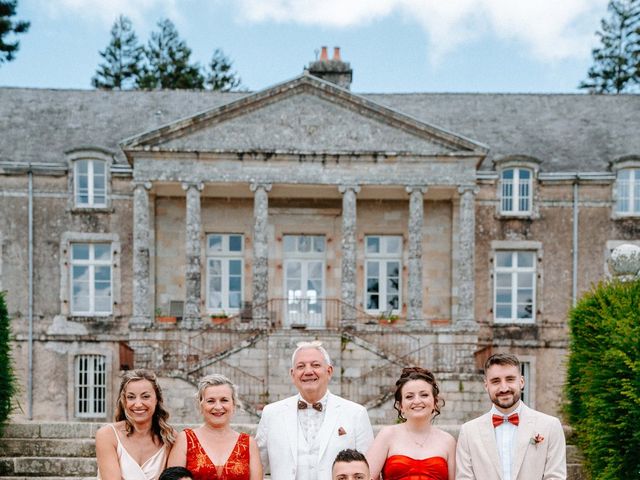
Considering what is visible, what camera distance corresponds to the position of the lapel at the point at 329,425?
6109 mm

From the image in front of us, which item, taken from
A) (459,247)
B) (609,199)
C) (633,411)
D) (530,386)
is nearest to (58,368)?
(459,247)

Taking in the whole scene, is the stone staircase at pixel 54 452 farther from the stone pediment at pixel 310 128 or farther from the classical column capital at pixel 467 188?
the stone pediment at pixel 310 128

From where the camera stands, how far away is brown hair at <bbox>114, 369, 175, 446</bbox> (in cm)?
595

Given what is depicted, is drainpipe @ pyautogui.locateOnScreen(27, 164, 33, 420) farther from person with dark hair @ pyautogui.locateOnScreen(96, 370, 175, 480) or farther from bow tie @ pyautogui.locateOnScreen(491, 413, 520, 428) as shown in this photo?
bow tie @ pyautogui.locateOnScreen(491, 413, 520, 428)

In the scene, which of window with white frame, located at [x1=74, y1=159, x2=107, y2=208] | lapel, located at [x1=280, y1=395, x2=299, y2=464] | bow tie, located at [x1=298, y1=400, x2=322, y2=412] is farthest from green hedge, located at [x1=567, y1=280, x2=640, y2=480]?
window with white frame, located at [x1=74, y1=159, x2=107, y2=208]

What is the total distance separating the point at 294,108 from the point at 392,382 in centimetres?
712

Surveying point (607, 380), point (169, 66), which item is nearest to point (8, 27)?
point (169, 66)

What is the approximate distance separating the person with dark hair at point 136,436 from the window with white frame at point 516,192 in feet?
57.5

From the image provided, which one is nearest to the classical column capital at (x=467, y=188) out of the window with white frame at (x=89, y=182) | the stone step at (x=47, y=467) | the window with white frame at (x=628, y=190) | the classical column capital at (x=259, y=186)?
the window with white frame at (x=628, y=190)

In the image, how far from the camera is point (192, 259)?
20.2m

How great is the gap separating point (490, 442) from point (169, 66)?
37.8 meters

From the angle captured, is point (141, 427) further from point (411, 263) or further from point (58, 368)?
point (58, 368)

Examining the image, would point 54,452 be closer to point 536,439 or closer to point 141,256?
point 536,439

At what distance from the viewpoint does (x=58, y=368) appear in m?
21.8
